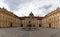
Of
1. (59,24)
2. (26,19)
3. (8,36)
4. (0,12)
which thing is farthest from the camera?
(26,19)

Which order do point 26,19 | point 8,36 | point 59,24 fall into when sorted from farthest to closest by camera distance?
point 26,19 < point 59,24 < point 8,36

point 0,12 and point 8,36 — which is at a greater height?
point 0,12

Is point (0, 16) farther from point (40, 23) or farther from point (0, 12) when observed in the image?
point (40, 23)

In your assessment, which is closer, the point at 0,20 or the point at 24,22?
the point at 0,20

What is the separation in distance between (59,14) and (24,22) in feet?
117

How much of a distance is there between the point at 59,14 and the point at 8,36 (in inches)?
1474

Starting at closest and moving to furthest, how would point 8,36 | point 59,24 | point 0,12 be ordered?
point 8,36, point 0,12, point 59,24

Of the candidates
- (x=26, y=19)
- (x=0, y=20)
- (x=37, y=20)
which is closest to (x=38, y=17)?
(x=37, y=20)

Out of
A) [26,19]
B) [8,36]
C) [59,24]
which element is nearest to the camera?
[8,36]

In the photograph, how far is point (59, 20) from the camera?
39625 millimetres

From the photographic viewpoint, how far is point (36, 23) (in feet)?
232

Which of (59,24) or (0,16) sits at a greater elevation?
(0,16)

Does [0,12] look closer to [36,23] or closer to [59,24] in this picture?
[59,24]

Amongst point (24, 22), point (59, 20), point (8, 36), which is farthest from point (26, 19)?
point (8, 36)
